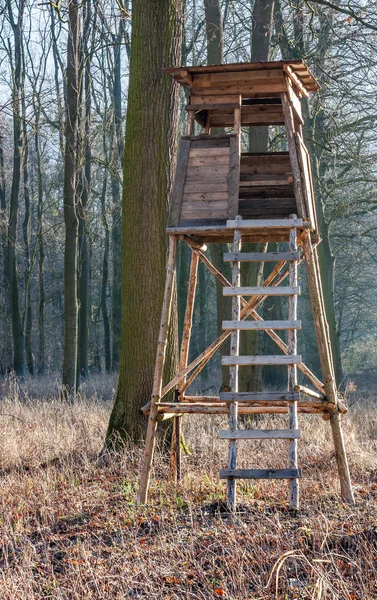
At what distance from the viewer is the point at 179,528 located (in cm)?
582

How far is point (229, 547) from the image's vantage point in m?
5.09

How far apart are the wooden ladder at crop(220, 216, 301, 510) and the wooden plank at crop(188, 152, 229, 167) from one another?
745mm

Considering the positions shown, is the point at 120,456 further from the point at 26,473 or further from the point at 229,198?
the point at 229,198

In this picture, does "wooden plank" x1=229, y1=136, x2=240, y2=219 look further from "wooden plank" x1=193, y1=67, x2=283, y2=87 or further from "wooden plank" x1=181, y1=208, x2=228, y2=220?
"wooden plank" x1=193, y1=67, x2=283, y2=87

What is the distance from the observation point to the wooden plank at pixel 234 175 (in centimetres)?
693

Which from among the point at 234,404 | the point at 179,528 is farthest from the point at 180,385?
the point at 179,528

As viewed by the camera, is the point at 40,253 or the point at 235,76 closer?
the point at 235,76

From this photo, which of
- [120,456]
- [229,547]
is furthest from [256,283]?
[229,547]

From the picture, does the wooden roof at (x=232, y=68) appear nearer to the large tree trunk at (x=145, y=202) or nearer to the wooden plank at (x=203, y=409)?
the large tree trunk at (x=145, y=202)

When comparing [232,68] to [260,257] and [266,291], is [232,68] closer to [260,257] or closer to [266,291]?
[260,257]

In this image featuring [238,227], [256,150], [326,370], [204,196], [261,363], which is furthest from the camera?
[256,150]

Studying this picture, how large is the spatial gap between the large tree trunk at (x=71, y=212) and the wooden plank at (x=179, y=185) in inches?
282

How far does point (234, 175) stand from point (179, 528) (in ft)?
10.4

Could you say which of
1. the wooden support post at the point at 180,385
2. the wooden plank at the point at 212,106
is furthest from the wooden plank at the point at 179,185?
the wooden support post at the point at 180,385
